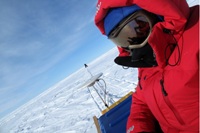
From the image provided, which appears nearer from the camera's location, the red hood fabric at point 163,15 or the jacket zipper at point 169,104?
the red hood fabric at point 163,15

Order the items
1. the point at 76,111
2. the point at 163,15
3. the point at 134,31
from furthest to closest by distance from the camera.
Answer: the point at 76,111 < the point at 134,31 < the point at 163,15

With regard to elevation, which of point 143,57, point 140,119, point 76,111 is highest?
point 143,57

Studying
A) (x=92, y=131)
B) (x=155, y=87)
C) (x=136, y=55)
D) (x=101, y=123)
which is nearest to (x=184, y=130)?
(x=155, y=87)

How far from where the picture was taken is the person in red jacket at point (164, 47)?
39.9 inches

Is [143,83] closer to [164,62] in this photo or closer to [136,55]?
[136,55]

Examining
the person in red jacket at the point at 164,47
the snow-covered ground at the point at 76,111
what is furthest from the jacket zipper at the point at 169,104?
the snow-covered ground at the point at 76,111

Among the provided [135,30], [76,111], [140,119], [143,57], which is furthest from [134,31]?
[76,111]

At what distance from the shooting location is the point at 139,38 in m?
1.27

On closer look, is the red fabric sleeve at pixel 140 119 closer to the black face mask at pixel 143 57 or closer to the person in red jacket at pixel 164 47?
the person in red jacket at pixel 164 47

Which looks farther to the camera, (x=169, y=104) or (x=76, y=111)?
(x=76, y=111)

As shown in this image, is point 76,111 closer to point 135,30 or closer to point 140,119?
point 140,119

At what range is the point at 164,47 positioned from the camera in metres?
1.12

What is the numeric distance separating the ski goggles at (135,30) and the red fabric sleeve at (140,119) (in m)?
0.48

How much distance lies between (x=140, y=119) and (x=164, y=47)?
2.32 feet
